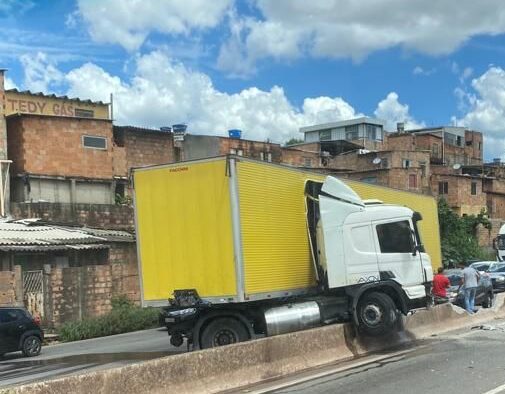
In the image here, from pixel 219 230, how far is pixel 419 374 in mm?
4118

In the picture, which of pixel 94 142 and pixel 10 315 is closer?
pixel 10 315

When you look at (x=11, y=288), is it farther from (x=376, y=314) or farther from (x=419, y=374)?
(x=419, y=374)

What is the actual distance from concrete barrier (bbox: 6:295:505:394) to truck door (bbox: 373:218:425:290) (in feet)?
3.74

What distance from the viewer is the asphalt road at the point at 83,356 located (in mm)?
13180

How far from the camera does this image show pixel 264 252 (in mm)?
11961

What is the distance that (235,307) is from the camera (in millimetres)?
12070

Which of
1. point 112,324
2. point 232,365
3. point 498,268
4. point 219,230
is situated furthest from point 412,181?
point 232,365

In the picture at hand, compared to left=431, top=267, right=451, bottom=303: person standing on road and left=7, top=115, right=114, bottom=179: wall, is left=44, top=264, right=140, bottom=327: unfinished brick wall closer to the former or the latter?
left=7, top=115, right=114, bottom=179: wall

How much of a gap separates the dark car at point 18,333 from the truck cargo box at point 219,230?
7.09 metres

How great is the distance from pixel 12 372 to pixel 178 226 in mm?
5521

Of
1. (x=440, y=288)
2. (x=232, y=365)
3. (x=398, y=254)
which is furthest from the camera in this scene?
(x=440, y=288)

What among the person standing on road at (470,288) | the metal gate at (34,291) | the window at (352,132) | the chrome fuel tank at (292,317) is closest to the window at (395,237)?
the chrome fuel tank at (292,317)

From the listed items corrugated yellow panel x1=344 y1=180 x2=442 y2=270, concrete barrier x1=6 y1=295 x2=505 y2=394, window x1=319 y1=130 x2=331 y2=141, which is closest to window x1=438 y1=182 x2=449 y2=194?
window x1=319 y1=130 x2=331 y2=141

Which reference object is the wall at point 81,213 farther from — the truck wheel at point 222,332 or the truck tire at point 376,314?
the truck tire at point 376,314
